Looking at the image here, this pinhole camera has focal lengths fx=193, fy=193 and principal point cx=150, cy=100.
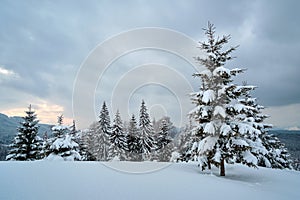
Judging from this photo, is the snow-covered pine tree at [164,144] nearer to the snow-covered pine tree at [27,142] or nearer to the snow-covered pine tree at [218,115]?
the snow-covered pine tree at [27,142]

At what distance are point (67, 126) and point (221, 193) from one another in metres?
18.4

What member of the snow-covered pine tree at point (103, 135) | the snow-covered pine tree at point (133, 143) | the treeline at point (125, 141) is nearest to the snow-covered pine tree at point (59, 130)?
the treeline at point (125, 141)

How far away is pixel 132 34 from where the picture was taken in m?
15.9

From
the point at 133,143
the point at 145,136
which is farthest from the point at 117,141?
the point at 145,136

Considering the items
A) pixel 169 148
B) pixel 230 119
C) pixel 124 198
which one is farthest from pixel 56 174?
pixel 169 148

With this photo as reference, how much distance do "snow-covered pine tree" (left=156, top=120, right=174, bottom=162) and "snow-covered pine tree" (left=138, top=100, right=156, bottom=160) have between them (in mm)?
1207

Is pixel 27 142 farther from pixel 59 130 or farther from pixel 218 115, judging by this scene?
pixel 218 115

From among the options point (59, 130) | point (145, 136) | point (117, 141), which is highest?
point (59, 130)

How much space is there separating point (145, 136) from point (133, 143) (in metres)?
2.83

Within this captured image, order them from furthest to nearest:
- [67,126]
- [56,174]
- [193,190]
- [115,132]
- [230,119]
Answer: [115,132]
[67,126]
[230,119]
[56,174]
[193,190]

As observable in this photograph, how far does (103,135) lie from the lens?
32.1 metres

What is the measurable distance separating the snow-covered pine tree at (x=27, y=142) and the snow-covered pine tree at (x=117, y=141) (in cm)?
1097

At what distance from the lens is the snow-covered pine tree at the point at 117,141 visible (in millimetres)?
30797

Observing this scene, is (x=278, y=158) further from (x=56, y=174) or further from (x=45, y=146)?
(x=45, y=146)
